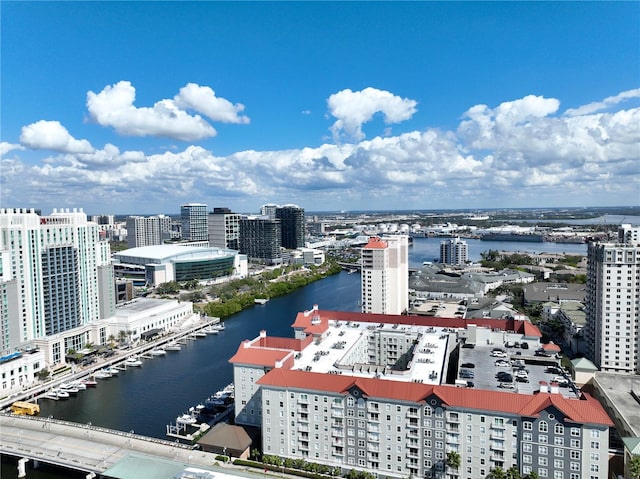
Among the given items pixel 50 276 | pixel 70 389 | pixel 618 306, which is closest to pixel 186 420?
pixel 70 389

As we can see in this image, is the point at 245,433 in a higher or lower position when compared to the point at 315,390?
lower

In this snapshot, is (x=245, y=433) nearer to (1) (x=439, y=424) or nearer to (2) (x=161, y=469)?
(2) (x=161, y=469)

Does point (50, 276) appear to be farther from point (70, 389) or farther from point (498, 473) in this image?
point (498, 473)

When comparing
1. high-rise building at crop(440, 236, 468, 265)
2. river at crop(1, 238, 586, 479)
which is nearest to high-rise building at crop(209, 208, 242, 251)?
high-rise building at crop(440, 236, 468, 265)

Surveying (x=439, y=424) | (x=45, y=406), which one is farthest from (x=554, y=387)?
(x=45, y=406)

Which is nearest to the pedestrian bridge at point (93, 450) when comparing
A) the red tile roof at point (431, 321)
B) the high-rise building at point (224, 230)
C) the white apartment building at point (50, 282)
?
the white apartment building at point (50, 282)

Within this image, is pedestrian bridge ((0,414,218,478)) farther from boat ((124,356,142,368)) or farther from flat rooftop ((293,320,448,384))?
boat ((124,356,142,368))

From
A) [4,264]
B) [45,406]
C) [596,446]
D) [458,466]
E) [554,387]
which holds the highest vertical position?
[4,264]
